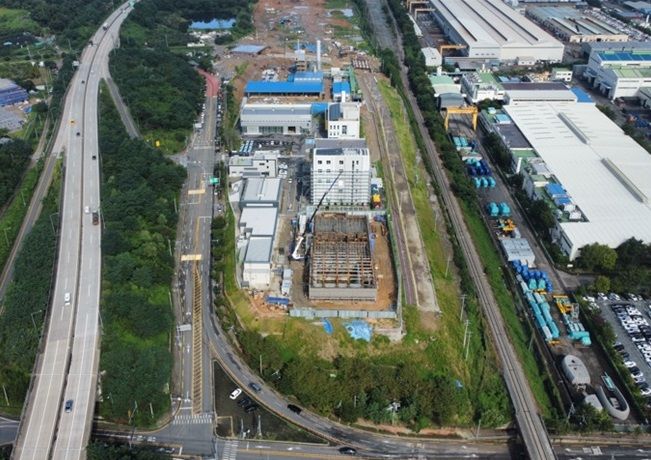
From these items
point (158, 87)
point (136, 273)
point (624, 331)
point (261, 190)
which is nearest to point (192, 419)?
point (136, 273)

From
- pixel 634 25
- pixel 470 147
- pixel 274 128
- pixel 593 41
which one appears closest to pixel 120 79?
pixel 274 128

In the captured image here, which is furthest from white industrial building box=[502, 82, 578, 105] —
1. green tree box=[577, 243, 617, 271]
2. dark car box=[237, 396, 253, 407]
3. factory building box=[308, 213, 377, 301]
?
dark car box=[237, 396, 253, 407]

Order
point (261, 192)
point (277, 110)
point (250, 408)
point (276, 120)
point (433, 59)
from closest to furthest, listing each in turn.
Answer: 1. point (250, 408)
2. point (261, 192)
3. point (276, 120)
4. point (277, 110)
5. point (433, 59)

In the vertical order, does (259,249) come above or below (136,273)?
Answer: below

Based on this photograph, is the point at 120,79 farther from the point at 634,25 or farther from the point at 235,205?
the point at 634,25

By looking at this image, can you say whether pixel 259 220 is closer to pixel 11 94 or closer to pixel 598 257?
pixel 598 257

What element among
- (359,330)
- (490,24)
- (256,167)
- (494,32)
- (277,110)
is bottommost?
(359,330)

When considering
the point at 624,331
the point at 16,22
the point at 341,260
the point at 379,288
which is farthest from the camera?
the point at 16,22
